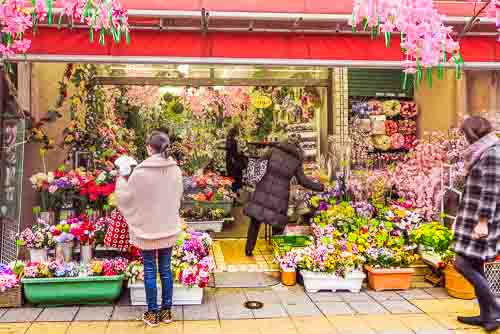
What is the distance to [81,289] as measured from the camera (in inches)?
229

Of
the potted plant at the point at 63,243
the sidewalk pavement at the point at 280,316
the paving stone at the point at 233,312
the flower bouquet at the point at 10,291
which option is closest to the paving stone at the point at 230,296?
the sidewalk pavement at the point at 280,316

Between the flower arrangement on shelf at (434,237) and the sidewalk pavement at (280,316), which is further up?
the flower arrangement on shelf at (434,237)

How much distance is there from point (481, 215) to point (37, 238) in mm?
4939

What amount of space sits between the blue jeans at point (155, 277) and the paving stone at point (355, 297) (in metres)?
2.17

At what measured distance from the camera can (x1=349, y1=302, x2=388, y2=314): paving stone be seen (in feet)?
19.1

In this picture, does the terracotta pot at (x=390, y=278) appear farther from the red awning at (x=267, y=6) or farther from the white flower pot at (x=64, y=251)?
the white flower pot at (x=64, y=251)

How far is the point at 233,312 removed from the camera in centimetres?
575

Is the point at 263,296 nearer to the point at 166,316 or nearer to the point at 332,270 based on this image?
the point at 332,270

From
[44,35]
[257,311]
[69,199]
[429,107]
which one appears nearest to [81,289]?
[69,199]

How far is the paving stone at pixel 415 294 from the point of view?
6.31 metres

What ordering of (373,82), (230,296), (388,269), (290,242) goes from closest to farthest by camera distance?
1. (230,296)
2. (388,269)
3. (290,242)
4. (373,82)

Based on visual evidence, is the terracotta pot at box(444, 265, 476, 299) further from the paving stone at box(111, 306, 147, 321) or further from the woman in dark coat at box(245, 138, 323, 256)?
the paving stone at box(111, 306, 147, 321)

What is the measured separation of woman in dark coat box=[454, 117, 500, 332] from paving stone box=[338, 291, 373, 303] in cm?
135

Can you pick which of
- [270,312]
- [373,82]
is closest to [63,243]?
[270,312]
